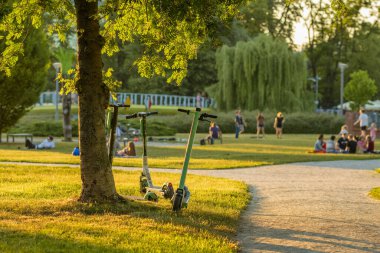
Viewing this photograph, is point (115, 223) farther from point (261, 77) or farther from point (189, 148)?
point (261, 77)

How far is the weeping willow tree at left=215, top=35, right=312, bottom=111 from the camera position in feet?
191

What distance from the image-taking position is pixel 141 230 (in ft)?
28.5

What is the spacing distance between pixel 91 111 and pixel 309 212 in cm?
347

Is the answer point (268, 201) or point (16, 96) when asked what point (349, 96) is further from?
point (268, 201)

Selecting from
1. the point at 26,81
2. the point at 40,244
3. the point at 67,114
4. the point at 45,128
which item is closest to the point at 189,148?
the point at 40,244

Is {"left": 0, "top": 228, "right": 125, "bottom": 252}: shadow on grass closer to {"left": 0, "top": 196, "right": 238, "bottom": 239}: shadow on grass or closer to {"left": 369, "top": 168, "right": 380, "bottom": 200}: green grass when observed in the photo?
{"left": 0, "top": 196, "right": 238, "bottom": 239}: shadow on grass

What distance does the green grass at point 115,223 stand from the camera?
25.4 ft

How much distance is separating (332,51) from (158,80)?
64.9ft

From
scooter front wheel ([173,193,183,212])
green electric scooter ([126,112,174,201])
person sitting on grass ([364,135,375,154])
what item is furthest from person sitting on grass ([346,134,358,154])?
scooter front wheel ([173,193,183,212])

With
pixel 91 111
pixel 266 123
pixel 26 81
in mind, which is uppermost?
pixel 26 81

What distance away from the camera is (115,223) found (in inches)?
360

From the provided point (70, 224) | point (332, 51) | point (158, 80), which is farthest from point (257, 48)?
point (70, 224)

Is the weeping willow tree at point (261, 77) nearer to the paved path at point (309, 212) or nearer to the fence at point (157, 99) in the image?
the fence at point (157, 99)

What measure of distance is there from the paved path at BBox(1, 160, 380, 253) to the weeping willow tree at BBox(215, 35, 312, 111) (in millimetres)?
38501
